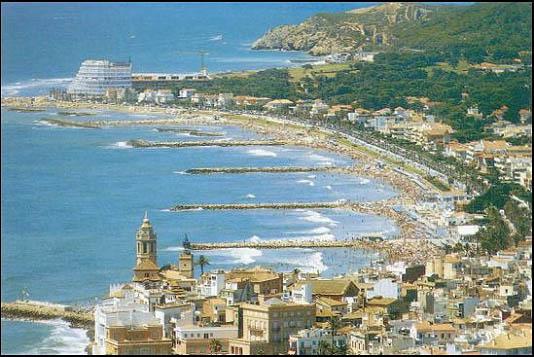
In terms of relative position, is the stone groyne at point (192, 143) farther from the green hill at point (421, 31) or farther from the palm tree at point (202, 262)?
the palm tree at point (202, 262)

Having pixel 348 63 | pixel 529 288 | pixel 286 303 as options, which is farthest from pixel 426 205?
pixel 348 63

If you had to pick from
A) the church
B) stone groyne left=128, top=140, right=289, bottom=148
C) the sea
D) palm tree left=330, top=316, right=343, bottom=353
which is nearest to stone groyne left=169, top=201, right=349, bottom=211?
the sea

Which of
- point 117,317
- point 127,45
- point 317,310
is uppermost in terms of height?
point 117,317

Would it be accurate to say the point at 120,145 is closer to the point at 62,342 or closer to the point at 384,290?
the point at 384,290

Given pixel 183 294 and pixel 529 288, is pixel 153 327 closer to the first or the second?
pixel 183 294

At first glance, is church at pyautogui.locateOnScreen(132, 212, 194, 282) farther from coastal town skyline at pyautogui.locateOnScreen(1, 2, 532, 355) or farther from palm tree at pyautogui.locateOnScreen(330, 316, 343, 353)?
palm tree at pyautogui.locateOnScreen(330, 316, 343, 353)

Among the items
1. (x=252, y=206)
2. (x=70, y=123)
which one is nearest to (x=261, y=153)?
(x=70, y=123)
